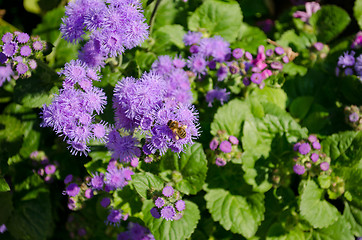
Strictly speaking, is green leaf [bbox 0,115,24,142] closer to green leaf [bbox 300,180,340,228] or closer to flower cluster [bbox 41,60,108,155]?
flower cluster [bbox 41,60,108,155]

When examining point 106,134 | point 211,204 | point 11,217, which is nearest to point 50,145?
point 11,217

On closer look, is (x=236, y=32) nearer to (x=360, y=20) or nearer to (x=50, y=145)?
(x=360, y=20)

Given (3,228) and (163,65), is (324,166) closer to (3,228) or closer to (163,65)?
(163,65)

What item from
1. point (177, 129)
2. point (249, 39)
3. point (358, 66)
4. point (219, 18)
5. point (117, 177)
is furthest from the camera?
point (249, 39)

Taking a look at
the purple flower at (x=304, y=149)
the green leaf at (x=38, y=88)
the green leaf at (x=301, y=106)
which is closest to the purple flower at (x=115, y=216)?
the green leaf at (x=38, y=88)

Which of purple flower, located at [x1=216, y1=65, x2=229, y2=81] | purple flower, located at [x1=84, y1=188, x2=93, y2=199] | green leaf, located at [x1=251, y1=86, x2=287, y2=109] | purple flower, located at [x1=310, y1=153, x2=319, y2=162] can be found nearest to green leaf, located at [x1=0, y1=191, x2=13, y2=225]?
purple flower, located at [x1=84, y1=188, x2=93, y2=199]

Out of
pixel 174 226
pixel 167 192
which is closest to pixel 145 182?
pixel 167 192
